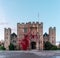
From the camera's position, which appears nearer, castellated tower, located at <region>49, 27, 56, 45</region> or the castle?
the castle

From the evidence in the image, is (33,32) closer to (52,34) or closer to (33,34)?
(33,34)

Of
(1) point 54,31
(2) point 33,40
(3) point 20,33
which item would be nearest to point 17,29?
(3) point 20,33

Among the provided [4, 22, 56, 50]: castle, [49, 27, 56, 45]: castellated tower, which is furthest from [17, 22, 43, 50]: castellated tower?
[49, 27, 56, 45]: castellated tower

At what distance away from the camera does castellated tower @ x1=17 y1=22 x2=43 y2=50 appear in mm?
55625

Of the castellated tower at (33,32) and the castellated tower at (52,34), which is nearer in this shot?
the castellated tower at (33,32)

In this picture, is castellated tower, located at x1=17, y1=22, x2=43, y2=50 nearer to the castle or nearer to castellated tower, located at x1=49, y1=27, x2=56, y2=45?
the castle

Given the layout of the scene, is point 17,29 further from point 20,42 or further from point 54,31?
point 54,31

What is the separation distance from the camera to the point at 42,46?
55469 millimetres

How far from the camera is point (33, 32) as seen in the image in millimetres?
57219

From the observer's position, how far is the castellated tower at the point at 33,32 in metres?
55.6

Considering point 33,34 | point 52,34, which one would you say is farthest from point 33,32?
point 52,34

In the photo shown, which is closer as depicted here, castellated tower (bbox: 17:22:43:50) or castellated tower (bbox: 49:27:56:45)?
castellated tower (bbox: 17:22:43:50)

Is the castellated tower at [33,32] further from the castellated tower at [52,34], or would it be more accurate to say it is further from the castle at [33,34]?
the castellated tower at [52,34]

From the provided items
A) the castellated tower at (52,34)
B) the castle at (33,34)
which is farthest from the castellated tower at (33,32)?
the castellated tower at (52,34)
